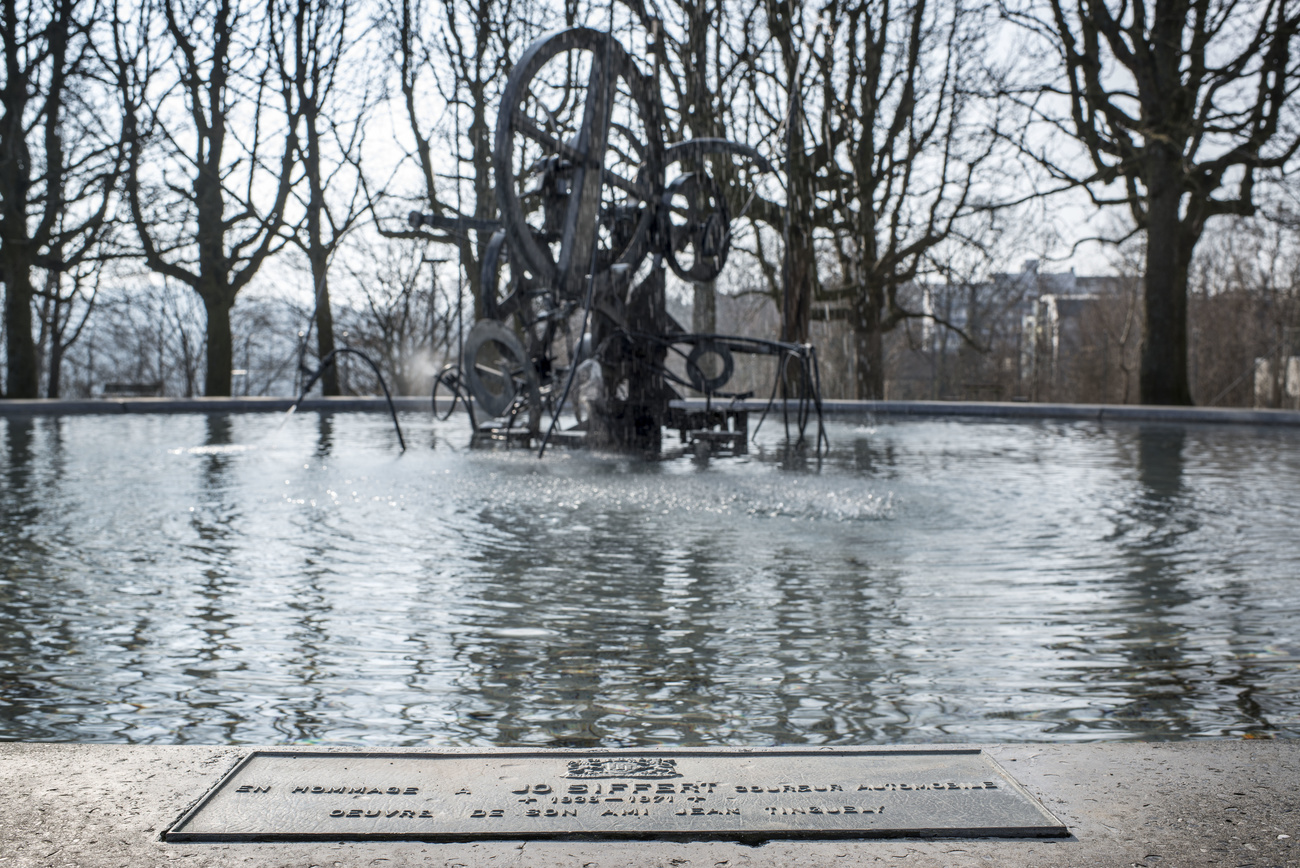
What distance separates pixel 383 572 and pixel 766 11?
19002 millimetres

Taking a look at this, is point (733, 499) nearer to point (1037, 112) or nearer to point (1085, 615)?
point (1085, 615)

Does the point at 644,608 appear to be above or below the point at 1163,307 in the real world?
below

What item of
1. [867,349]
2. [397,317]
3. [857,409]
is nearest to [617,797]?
[857,409]

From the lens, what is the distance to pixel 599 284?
33.3 ft

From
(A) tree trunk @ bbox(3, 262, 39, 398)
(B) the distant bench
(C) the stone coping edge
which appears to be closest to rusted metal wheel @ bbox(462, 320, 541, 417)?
(C) the stone coping edge

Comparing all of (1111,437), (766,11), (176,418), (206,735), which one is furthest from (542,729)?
(766,11)

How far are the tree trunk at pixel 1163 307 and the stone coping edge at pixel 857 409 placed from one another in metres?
2.68

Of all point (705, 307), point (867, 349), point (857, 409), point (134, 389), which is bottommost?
point (857, 409)

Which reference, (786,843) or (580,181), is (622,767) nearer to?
(786,843)

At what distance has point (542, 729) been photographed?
2.74 meters

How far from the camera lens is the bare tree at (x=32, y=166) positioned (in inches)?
794

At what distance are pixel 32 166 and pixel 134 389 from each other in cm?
464

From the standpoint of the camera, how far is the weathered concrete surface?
171cm

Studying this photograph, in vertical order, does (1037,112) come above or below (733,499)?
above
